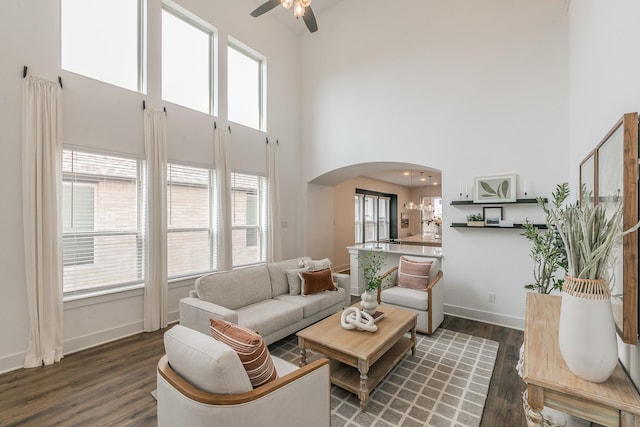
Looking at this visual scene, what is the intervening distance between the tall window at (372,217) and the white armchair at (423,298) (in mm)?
4503

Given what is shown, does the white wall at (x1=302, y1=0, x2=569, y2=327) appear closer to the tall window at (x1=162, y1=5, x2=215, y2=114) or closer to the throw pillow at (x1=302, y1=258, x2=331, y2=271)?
the throw pillow at (x1=302, y1=258, x2=331, y2=271)

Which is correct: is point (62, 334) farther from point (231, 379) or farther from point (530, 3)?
point (530, 3)

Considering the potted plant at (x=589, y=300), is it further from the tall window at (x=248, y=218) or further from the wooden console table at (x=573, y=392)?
the tall window at (x=248, y=218)

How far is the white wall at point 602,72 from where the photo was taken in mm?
1436

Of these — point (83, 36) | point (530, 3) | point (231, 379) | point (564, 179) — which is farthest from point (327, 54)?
point (231, 379)

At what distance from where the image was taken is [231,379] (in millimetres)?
1333

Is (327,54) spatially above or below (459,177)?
above

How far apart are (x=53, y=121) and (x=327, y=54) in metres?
4.57

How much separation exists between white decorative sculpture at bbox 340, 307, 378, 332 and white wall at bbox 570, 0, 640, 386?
5.16 ft

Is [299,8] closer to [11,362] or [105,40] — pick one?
[105,40]

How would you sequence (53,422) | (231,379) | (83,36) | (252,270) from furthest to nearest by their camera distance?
1. (252,270)
2. (83,36)
3. (53,422)
4. (231,379)

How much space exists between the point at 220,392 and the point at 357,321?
1.52 meters

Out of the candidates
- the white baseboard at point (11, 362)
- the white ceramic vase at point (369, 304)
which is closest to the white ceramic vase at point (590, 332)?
the white ceramic vase at point (369, 304)

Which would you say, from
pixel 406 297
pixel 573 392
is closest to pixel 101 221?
pixel 406 297
